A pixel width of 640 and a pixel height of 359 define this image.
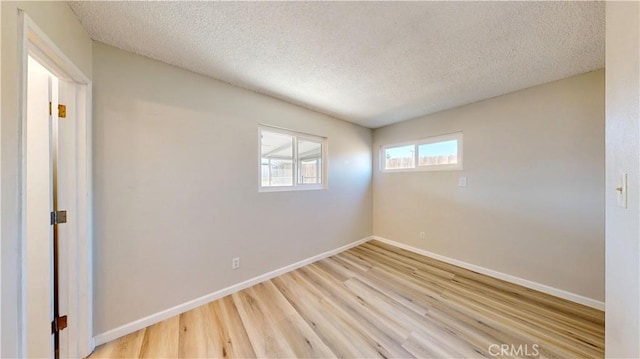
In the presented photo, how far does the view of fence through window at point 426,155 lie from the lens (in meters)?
2.86

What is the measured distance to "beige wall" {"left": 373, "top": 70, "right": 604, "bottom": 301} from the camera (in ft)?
6.25

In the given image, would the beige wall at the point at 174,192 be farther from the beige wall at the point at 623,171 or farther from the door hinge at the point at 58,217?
the beige wall at the point at 623,171

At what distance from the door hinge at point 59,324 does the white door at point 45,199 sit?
1.1 inches

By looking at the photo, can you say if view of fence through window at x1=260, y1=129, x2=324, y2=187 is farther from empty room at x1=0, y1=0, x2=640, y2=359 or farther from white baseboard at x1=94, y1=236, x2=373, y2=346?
white baseboard at x1=94, y1=236, x2=373, y2=346

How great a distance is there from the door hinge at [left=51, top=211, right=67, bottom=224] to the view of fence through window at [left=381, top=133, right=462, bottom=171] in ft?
12.6

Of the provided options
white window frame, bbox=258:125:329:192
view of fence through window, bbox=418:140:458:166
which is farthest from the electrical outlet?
view of fence through window, bbox=418:140:458:166

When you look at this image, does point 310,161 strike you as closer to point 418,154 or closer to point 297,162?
point 297,162

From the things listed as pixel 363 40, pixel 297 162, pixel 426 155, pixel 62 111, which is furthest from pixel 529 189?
pixel 62 111

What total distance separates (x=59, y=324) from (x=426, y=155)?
415cm

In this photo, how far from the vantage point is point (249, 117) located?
7.39 feet

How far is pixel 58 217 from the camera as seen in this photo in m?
1.27

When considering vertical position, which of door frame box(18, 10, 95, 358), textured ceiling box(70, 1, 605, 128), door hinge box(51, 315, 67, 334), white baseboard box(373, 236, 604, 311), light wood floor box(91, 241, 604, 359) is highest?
textured ceiling box(70, 1, 605, 128)

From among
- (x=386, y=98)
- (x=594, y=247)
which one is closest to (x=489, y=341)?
(x=594, y=247)

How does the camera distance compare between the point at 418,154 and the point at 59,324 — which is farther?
the point at 418,154
